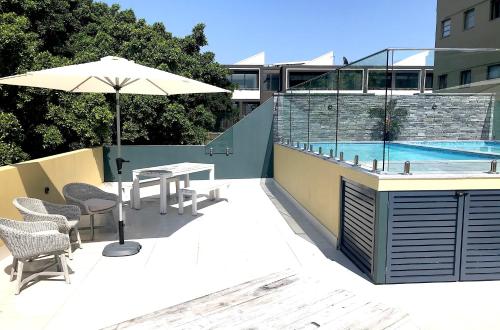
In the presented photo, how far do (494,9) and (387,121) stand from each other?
55.4ft

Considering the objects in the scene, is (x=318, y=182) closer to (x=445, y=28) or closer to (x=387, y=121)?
(x=387, y=121)

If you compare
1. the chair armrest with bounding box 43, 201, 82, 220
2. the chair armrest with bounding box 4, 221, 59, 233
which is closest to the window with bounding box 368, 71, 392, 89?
the chair armrest with bounding box 4, 221, 59, 233

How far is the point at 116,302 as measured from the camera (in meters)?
3.40

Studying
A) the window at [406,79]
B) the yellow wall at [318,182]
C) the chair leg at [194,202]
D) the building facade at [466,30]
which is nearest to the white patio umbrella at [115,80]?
the chair leg at [194,202]

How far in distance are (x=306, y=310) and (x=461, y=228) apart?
210 centimetres

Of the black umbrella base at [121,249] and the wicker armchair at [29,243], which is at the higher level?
the wicker armchair at [29,243]

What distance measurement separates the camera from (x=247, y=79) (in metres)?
35.6

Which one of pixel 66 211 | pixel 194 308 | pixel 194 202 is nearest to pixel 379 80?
pixel 194 308

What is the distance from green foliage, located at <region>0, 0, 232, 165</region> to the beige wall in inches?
155

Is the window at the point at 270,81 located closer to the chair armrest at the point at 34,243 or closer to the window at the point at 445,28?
the window at the point at 445,28

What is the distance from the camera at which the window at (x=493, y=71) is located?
538 cm

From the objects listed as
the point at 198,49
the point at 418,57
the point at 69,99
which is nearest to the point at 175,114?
the point at 69,99

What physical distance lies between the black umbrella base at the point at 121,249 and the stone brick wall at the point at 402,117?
3.20 m

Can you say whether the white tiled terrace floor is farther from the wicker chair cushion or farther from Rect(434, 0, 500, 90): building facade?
Rect(434, 0, 500, 90): building facade
